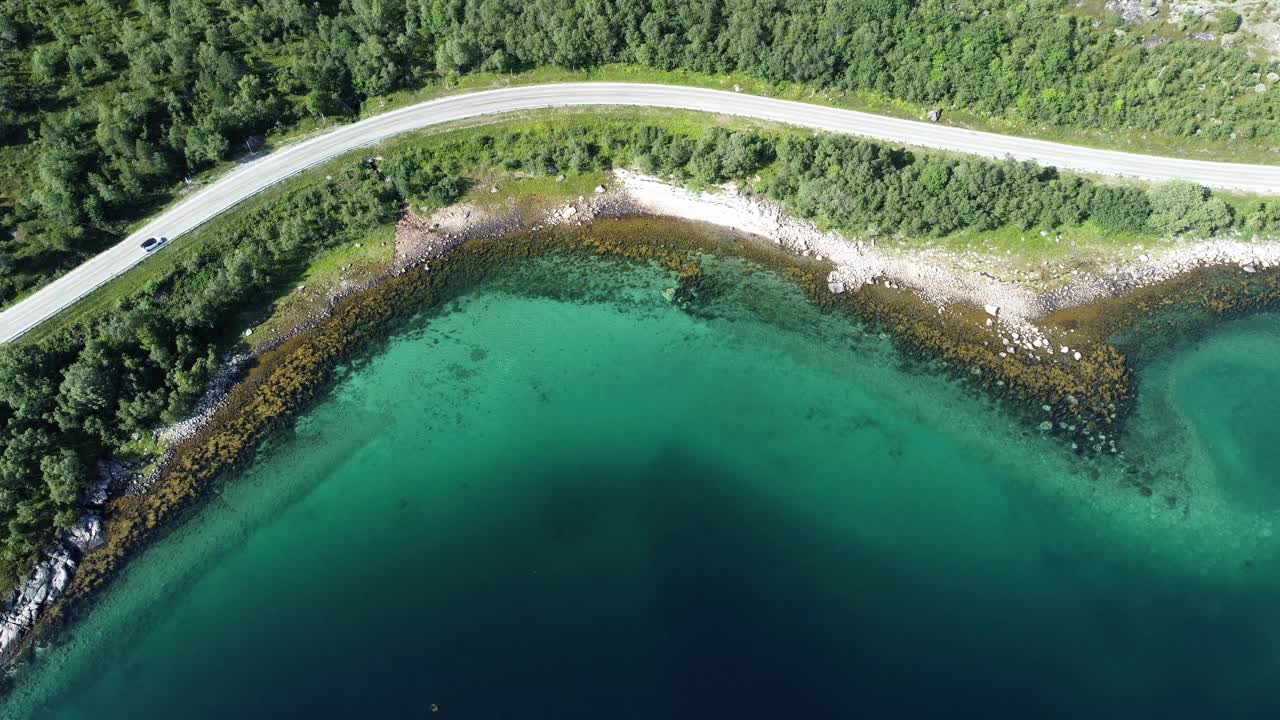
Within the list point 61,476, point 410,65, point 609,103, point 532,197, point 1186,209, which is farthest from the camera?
point 410,65

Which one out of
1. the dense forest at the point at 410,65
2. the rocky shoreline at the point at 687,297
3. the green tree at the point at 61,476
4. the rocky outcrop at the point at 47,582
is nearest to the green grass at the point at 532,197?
the rocky shoreline at the point at 687,297

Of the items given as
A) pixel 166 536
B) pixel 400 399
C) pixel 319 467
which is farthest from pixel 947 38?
pixel 166 536

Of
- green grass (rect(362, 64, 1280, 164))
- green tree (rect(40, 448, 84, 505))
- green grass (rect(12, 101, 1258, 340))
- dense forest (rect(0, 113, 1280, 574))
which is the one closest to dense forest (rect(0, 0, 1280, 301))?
green grass (rect(362, 64, 1280, 164))

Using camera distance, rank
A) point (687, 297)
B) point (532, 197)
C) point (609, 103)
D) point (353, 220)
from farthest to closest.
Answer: point (609, 103), point (532, 197), point (353, 220), point (687, 297)

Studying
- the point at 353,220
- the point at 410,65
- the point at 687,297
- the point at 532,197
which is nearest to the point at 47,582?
the point at 353,220

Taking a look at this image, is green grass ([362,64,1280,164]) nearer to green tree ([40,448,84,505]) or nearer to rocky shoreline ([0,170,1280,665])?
rocky shoreline ([0,170,1280,665])

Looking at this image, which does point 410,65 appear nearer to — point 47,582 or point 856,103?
point 856,103

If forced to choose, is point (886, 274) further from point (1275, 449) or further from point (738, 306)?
point (1275, 449)
